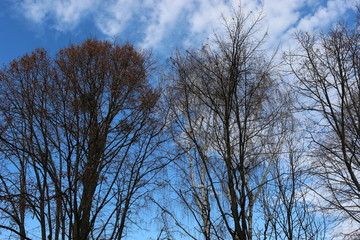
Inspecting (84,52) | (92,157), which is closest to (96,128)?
(92,157)

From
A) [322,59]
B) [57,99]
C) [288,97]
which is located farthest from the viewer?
[288,97]

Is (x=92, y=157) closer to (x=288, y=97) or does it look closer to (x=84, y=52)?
(x=84, y=52)

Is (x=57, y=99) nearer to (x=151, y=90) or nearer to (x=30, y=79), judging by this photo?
(x=30, y=79)

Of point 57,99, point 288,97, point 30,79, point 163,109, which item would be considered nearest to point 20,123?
point 30,79

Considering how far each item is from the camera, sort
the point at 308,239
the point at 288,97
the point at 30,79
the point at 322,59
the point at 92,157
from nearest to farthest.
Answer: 1. the point at 308,239
2. the point at 92,157
3. the point at 322,59
4. the point at 30,79
5. the point at 288,97

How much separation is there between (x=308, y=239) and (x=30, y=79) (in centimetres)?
699

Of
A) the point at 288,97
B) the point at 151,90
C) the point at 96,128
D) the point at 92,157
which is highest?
the point at 288,97

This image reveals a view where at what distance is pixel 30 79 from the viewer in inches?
303

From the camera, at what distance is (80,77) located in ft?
22.3

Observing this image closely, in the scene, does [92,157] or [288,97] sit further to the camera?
[288,97]

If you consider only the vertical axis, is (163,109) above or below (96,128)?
above

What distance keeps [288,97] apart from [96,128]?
248 inches

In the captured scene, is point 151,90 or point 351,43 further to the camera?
point 151,90

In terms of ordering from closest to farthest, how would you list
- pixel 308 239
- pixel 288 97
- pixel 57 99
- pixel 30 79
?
pixel 308 239, pixel 57 99, pixel 30 79, pixel 288 97
